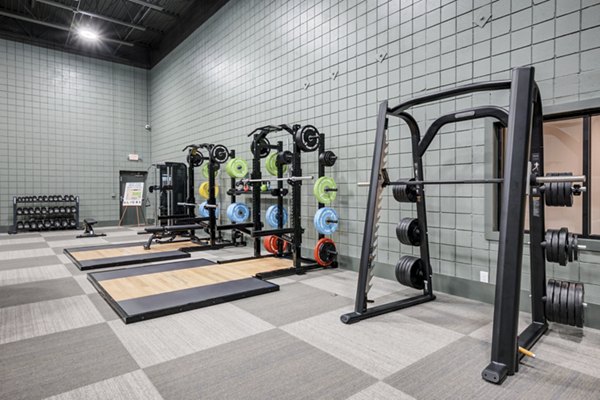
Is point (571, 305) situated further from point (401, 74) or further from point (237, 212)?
point (237, 212)

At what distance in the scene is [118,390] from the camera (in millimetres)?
1814

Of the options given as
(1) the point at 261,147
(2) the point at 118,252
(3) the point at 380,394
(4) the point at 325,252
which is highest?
(1) the point at 261,147

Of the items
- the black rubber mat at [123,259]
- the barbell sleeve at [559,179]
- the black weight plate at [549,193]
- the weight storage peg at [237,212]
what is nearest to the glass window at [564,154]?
the black weight plate at [549,193]

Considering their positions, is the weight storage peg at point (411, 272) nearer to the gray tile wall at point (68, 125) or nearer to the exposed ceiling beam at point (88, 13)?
the exposed ceiling beam at point (88, 13)

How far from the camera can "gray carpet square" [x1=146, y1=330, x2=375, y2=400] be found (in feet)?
5.86

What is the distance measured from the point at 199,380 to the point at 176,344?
0.53 meters

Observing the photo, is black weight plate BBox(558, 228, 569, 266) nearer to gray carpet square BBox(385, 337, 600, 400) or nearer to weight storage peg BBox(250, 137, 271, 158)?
gray carpet square BBox(385, 337, 600, 400)

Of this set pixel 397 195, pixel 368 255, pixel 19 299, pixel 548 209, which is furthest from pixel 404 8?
pixel 19 299

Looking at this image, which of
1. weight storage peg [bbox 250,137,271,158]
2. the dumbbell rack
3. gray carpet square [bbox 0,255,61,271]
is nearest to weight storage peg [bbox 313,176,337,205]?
weight storage peg [bbox 250,137,271,158]

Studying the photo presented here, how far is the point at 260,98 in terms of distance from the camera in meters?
6.28

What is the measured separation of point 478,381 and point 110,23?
34.7 feet

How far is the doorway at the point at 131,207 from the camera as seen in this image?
412 inches

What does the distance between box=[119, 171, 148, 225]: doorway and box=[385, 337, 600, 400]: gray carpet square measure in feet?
32.9

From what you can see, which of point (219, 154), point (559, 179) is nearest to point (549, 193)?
point (559, 179)
